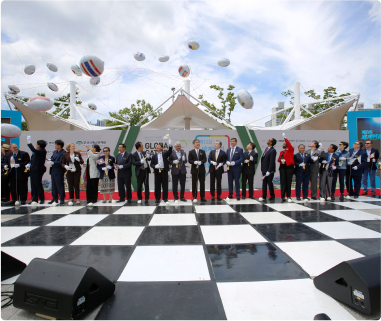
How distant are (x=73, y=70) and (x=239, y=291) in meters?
11.1

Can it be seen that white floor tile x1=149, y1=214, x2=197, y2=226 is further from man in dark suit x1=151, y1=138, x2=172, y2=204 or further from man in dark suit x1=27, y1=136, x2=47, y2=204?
man in dark suit x1=27, y1=136, x2=47, y2=204

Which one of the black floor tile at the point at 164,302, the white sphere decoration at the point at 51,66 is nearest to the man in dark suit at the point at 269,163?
the black floor tile at the point at 164,302

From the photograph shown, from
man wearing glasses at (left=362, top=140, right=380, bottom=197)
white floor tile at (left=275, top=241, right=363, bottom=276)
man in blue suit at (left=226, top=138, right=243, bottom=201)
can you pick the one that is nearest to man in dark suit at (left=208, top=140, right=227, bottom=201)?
man in blue suit at (left=226, top=138, right=243, bottom=201)

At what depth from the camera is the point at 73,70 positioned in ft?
32.9

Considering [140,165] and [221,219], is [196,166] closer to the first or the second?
[140,165]

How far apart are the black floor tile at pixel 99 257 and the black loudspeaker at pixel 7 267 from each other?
329 millimetres

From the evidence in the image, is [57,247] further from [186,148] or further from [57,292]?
[186,148]

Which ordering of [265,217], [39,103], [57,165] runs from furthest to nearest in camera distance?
[39,103] → [57,165] → [265,217]

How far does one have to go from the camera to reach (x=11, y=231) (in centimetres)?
305

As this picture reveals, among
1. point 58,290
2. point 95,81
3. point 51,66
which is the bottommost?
point 58,290

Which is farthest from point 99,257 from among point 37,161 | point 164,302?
point 37,161

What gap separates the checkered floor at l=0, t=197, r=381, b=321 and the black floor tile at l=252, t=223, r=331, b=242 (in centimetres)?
1

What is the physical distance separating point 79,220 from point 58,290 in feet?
8.39

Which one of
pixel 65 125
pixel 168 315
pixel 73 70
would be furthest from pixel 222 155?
pixel 65 125
